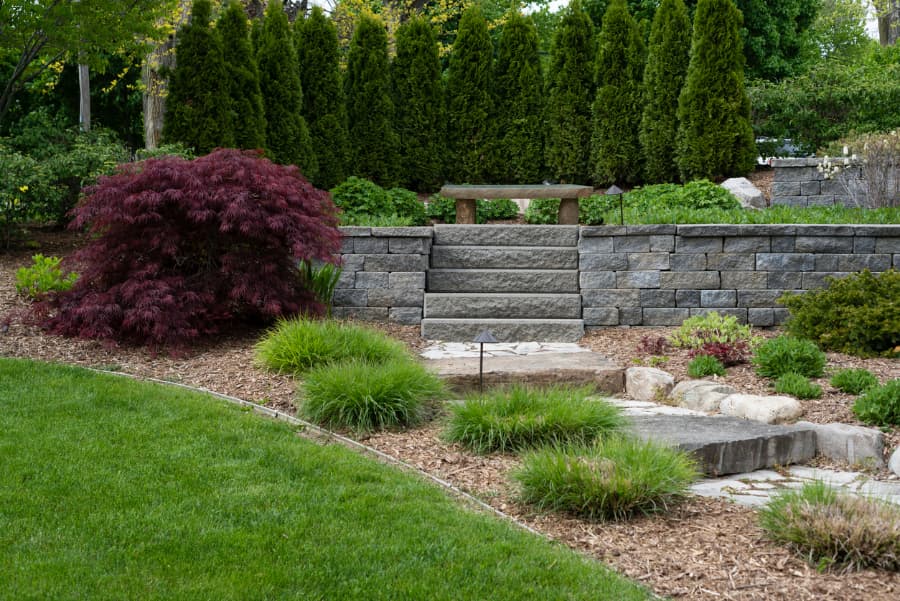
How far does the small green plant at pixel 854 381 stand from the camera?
518cm

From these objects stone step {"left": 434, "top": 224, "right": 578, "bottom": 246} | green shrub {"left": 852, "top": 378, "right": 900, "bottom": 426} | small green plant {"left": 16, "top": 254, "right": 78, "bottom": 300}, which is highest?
stone step {"left": 434, "top": 224, "right": 578, "bottom": 246}

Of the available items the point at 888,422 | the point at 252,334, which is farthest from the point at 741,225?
the point at 252,334

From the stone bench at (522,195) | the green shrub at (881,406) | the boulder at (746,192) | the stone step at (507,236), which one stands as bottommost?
the green shrub at (881,406)

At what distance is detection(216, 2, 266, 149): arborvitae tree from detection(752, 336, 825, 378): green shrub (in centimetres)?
693

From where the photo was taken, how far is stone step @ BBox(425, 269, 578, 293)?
7.74 m

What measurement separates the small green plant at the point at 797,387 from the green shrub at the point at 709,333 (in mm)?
864

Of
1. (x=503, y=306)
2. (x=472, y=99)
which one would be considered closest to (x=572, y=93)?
(x=472, y=99)

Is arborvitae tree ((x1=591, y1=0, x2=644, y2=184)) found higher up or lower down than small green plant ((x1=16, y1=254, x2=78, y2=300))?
higher up

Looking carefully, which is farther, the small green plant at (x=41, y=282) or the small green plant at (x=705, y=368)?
Answer: the small green plant at (x=41, y=282)

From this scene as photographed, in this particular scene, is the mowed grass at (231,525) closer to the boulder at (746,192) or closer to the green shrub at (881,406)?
the green shrub at (881,406)

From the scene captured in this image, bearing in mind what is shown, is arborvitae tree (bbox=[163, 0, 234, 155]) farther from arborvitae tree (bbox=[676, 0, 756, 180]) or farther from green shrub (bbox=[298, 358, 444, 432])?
green shrub (bbox=[298, 358, 444, 432])

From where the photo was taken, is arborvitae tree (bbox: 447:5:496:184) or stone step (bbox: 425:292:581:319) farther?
arborvitae tree (bbox: 447:5:496:184)

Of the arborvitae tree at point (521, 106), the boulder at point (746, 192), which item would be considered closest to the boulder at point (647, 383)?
the boulder at point (746, 192)

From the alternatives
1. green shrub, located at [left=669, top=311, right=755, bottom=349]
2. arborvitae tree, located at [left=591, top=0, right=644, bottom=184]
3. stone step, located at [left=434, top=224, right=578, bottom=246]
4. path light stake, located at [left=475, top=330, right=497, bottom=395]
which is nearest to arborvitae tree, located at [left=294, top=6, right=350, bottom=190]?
arborvitae tree, located at [left=591, top=0, right=644, bottom=184]
